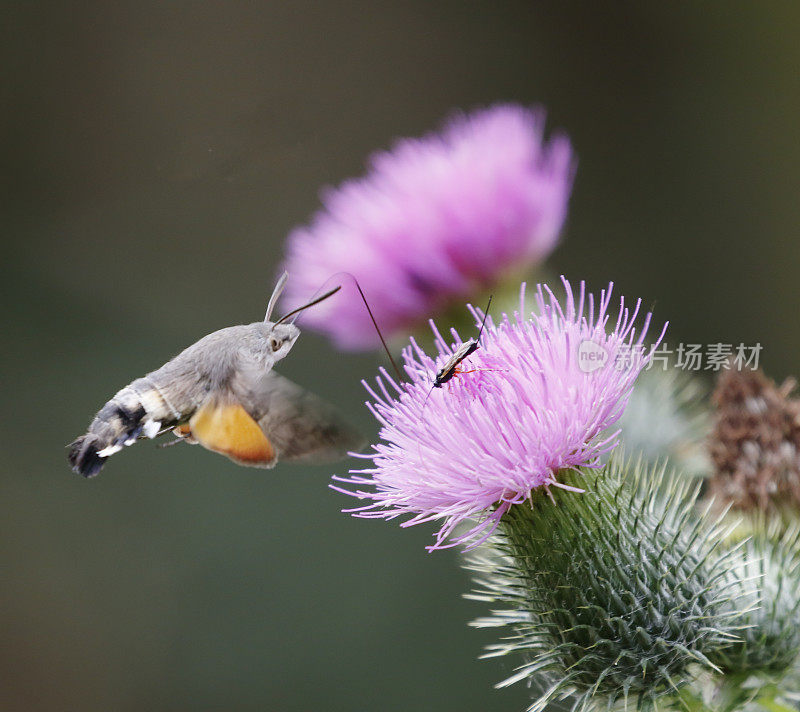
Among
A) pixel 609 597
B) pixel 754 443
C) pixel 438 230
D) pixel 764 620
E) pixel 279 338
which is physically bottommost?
pixel 764 620

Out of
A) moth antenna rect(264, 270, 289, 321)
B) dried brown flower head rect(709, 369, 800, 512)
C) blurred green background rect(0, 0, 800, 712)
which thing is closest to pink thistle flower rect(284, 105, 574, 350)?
dried brown flower head rect(709, 369, 800, 512)

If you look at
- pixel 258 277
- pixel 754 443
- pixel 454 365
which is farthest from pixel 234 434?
pixel 258 277

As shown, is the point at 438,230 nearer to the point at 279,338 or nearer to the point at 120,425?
the point at 279,338

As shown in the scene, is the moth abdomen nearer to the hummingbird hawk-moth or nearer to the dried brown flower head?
the hummingbird hawk-moth

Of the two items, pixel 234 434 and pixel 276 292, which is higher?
pixel 276 292

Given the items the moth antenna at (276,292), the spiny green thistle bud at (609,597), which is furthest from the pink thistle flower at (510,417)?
the moth antenna at (276,292)

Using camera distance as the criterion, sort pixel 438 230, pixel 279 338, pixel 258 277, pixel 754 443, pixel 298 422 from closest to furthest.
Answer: pixel 298 422 < pixel 279 338 < pixel 754 443 < pixel 438 230 < pixel 258 277

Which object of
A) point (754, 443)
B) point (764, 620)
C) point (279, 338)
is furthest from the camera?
point (754, 443)
